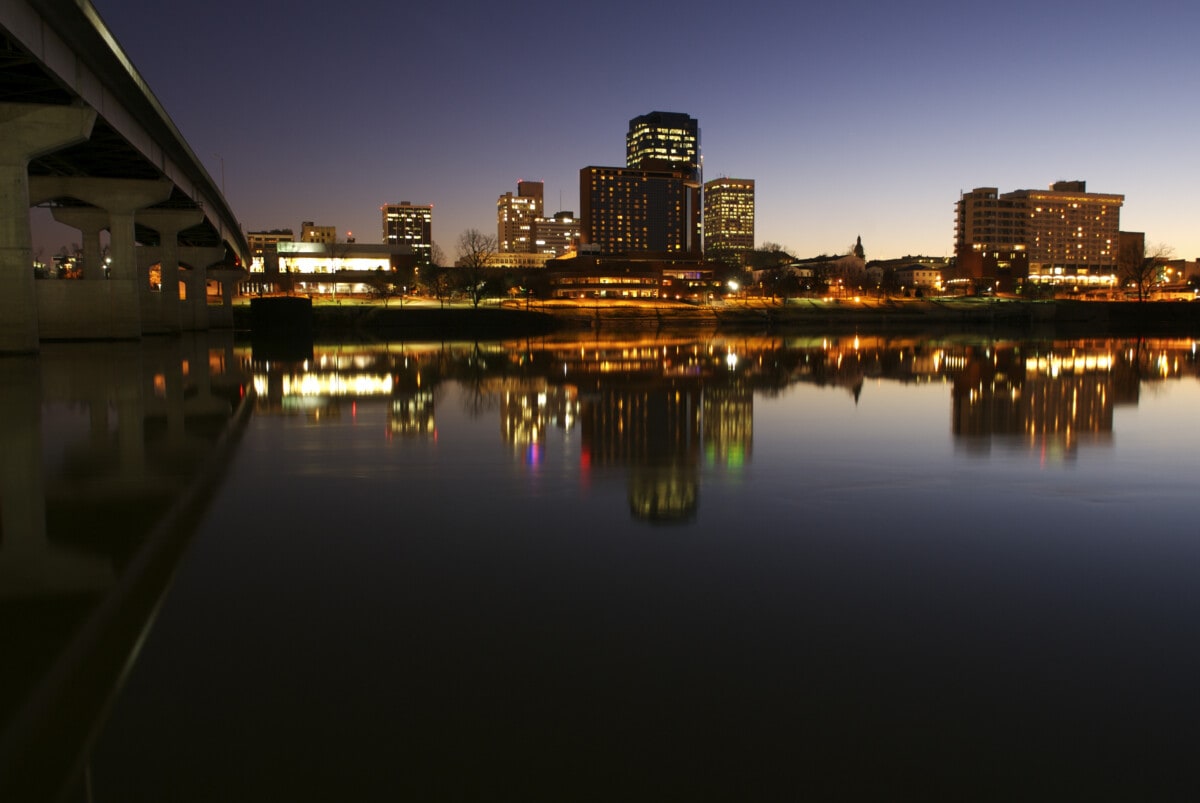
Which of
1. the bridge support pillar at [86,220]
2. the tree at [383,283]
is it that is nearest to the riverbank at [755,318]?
the bridge support pillar at [86,220]

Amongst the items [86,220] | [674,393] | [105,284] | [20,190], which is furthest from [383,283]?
[674,393]

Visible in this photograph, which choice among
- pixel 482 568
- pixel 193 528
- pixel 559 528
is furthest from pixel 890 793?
pixel 193 528

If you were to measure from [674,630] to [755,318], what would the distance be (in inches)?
3462

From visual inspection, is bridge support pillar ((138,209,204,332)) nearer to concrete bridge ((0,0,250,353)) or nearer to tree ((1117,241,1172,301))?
concrete bridge ((0,0,250,353))

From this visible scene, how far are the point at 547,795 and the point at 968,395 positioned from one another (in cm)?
1876

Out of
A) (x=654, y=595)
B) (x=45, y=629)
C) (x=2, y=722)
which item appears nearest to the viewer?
(x=2, y=722)

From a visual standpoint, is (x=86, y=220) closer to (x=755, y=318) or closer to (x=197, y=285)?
(x=197, y=285)

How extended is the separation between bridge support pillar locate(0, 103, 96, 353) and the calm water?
22.5 m

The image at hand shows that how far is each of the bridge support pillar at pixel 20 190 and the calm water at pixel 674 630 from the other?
2245cm

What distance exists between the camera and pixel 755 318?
299ft

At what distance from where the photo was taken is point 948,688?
4328 millimetres

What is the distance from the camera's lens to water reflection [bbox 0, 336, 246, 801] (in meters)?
4.03

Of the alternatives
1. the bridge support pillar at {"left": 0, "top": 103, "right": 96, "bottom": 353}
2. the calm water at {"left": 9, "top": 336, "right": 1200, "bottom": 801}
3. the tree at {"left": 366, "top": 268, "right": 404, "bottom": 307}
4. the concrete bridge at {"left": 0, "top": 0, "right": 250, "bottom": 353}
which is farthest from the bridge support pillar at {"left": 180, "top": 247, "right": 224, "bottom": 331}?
the tree at {"left": 366, "top": 268, "right": 404, "bottom": 307}

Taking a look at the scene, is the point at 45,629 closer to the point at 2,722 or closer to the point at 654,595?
the point at 2,722
